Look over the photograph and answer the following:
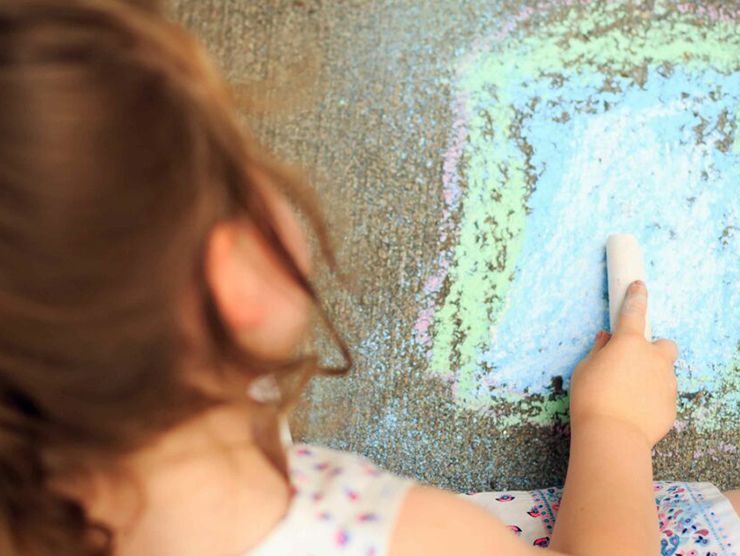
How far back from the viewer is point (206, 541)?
1.89ft

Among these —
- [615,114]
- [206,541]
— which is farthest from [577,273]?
[206,541]

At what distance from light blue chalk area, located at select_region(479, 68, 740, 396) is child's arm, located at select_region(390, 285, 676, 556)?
0.06 metres

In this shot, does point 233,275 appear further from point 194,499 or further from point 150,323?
point 194,499

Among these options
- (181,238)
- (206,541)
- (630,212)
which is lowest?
(206,541)

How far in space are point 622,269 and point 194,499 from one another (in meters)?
0.65

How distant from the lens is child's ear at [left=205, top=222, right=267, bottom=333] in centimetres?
48

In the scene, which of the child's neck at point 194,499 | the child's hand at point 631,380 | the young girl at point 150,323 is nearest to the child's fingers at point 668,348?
the child's hand at point 631,380

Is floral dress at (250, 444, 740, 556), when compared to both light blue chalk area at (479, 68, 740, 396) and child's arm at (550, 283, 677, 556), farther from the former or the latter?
light blue chalk area at (479, 68, 740, 396)

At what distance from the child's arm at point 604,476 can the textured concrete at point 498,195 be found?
0.22 ft

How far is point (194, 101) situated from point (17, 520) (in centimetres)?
33

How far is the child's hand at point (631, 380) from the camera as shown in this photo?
3.06ft

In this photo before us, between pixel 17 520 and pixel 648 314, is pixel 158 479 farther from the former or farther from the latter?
pixel 648 314

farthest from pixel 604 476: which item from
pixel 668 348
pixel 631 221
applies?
pixel 631 221

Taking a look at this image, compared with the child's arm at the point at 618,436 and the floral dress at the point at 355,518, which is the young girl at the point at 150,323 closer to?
the floral dress at the point at 355,518
